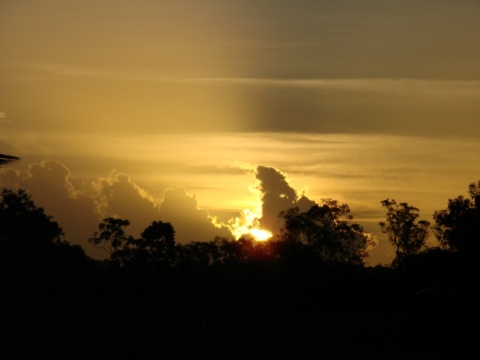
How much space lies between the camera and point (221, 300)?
66375 millimetres

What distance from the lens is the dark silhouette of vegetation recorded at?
41.4 metres

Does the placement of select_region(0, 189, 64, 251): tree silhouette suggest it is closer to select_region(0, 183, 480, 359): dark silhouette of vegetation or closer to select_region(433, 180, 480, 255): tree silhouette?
select_region(0, 183, 480, 359): dark silhouette of vegetation

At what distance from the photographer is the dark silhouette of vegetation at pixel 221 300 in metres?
41.4

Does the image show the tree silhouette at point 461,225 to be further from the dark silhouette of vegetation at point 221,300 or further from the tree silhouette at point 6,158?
the tree silhouette at point 6,158

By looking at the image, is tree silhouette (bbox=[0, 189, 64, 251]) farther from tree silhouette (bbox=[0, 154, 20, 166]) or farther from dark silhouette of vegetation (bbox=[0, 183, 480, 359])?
tree silhouette (bbox=[0, 154, 20, 166])

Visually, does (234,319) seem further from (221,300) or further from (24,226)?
(24,226)

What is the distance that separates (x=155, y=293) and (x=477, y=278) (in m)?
48.8

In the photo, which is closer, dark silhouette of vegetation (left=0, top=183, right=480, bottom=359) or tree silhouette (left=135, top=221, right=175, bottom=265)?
dark silhouette of vegetation (left=0, top=183, right=480, bottom=359)

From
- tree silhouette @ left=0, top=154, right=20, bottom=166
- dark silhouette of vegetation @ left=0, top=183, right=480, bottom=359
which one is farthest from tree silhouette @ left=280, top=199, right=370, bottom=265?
tree silhouette @ left=0, top=154, right=20, bottom=166

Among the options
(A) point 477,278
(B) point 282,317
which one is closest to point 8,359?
(A) point 477,278

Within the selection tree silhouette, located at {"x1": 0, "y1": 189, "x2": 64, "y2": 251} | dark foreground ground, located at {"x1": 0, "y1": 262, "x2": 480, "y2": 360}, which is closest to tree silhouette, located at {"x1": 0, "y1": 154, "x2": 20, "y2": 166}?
dark foreground ground, located at {"x1": 0, "y1": 262, "x2": 480, "y2": 360}

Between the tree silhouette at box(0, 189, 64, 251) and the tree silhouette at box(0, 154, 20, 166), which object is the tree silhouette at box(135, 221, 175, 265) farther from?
the tree silhouette at box(0, 154, 20, 166)

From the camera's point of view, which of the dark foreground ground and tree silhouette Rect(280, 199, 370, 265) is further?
tree silhouette Rect(280, 199, 370, 265)

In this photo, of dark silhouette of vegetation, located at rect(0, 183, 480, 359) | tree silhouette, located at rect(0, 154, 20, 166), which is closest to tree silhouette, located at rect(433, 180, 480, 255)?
dark silhouette of vegetation, located at rect(0, 183, 480, 359)
